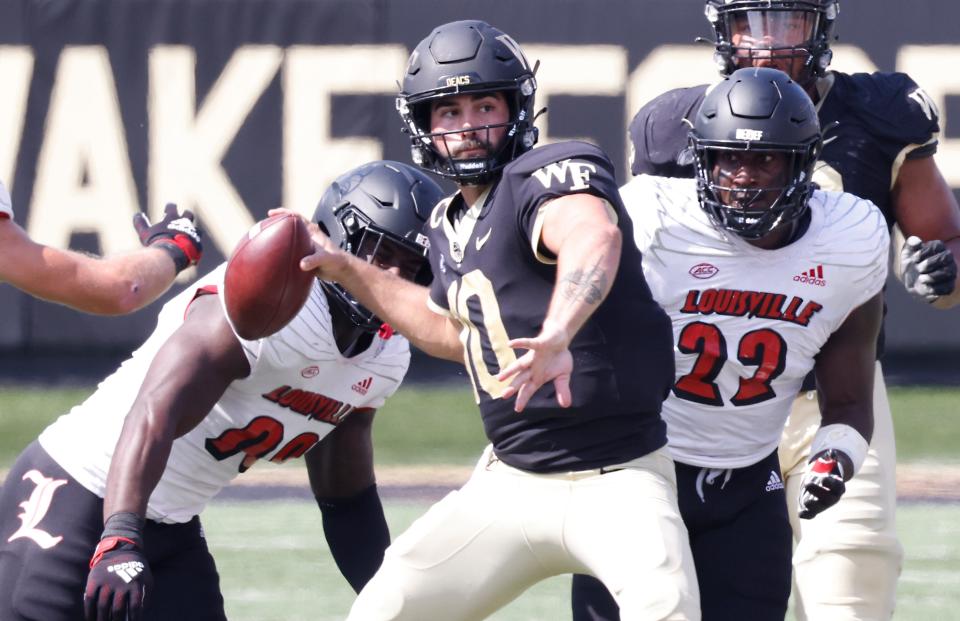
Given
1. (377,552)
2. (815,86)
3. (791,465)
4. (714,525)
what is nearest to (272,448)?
(377,552)

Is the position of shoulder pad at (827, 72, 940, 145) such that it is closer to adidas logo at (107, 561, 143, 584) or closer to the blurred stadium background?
adidas logo at (107, 561, 143, 584)

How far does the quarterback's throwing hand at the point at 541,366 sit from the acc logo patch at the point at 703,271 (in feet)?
2.86

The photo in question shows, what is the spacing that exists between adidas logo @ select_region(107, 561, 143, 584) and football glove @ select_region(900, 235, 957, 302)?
1931 mm

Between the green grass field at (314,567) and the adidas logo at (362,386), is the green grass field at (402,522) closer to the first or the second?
the green grass field at (314,567)

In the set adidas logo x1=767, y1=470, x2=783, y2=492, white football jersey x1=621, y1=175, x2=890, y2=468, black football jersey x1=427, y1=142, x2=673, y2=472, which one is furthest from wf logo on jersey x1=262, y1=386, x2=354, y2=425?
adidas logo x1=767, y1=470, x2=783, y2=492

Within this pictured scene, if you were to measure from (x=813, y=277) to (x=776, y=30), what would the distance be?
2.87 ft

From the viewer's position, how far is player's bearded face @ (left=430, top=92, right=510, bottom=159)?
11.4ft

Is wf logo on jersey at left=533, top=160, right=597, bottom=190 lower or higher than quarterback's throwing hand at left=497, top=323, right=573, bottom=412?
higher

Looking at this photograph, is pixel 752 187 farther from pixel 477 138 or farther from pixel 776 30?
pixel 776 30

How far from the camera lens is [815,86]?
4.26m

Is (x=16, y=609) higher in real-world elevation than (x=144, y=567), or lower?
lower

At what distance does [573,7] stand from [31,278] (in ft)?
18.1

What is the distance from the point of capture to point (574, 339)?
3.21 m

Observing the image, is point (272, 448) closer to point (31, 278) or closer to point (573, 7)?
point (31, 278)
